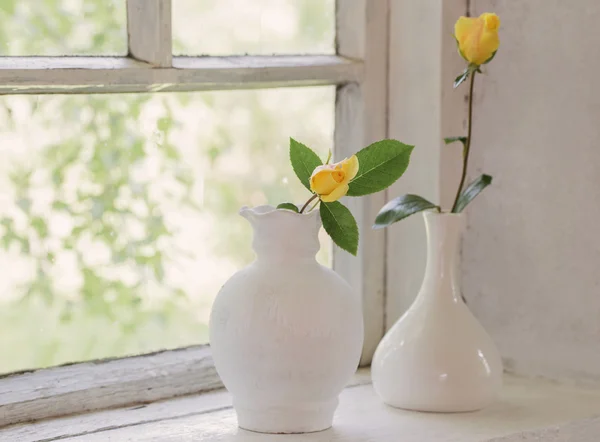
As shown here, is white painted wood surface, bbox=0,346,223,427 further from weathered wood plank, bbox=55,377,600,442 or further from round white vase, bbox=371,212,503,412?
round white vase, bbox=371,212,503,412

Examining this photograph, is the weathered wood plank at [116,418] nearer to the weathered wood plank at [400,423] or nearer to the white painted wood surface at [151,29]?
the weathered wood plank at [400,423]

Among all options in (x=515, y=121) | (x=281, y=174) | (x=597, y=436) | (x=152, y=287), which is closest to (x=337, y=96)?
(x=281, y=174)

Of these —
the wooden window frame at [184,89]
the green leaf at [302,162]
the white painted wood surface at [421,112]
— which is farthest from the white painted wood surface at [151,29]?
the white painted wood surface at [421,112]

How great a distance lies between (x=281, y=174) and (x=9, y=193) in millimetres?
368

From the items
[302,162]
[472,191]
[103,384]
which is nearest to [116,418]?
→ [103,384]

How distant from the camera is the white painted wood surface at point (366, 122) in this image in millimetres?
1295

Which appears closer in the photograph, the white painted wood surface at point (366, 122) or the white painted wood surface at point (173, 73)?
the white painted wood surface at point (173, 73)

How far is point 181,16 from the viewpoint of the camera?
120 cm

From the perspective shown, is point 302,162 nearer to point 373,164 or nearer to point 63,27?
point 373,164

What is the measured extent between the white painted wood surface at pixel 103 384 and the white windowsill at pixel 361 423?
0.01m

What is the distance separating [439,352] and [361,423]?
12cm

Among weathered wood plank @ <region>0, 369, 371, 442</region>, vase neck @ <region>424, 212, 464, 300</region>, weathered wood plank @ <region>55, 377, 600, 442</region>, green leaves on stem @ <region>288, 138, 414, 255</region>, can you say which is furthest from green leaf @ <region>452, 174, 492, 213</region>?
weathered wood plank @ <region>0, 369, 371, 442</region>

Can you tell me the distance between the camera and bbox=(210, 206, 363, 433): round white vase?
3.21 feet

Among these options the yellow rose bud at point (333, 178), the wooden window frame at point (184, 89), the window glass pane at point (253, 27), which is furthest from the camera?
the window glass pane at point (253, 27)
